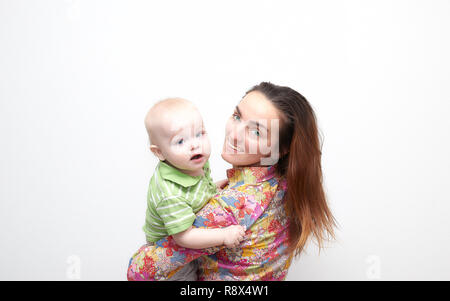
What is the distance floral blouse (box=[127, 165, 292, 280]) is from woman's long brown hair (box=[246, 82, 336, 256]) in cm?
8

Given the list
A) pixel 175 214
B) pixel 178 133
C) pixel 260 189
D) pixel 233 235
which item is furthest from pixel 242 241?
pixel 178 133

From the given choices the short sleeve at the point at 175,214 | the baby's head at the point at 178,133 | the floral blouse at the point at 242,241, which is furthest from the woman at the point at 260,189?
the baby's head at the point at 178,133

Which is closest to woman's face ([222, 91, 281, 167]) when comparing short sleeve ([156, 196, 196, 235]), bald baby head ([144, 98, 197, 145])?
bald baby head ([144, 98, 197, 145])

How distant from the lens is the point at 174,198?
5.24ft

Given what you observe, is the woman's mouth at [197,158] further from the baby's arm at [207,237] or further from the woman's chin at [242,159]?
the baby's arm at [207,237]

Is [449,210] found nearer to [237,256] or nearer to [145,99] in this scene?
[237,256]

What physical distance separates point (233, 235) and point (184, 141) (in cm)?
46

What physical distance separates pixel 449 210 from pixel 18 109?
12.0 feet

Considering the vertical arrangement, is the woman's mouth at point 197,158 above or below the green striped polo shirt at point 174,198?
above

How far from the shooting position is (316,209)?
191 centimetres

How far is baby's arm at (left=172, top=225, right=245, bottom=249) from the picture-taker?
1.62 metres

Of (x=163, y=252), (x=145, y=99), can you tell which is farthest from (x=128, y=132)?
(x=163, y=252)

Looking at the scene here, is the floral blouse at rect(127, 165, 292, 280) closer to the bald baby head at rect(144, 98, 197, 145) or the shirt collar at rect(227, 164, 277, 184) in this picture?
the shirt collar at rect(227, 164, 277, 184)

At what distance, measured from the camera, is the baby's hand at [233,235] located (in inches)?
65.2
